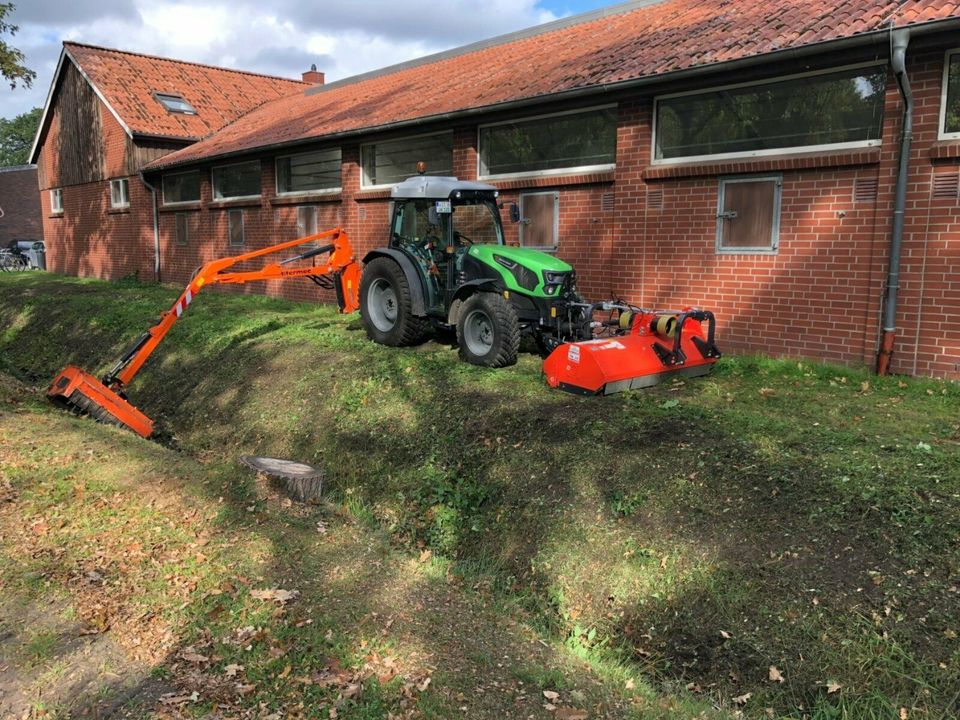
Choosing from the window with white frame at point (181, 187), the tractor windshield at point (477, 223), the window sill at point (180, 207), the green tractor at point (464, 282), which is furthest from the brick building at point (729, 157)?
the window with white frame at point (181, 187)

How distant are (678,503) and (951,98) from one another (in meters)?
5.18

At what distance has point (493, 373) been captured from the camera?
316 inches

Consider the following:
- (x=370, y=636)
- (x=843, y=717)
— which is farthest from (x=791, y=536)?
(x=370, y=636)

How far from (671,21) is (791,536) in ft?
29.6

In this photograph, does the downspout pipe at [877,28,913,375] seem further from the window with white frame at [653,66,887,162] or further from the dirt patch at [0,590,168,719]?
the dirt patch at [0,590,168,719]

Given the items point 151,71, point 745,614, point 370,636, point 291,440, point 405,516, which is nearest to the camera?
point 370,636

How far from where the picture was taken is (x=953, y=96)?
7234 mm

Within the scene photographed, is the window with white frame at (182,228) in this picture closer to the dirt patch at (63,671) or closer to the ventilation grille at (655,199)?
the ventilation grille at (655,199)

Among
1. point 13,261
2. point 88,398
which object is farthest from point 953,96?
point 13,261

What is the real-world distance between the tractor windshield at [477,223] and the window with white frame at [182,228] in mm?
12765

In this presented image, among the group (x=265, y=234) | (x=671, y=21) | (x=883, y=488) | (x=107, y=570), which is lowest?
(x=107, y=570)

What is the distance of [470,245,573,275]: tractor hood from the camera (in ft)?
26.5

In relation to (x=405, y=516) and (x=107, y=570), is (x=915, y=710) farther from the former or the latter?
(x=107, y=570)

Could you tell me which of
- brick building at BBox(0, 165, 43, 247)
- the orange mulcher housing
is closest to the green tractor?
the orange mulcher housing
